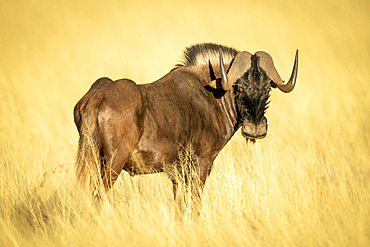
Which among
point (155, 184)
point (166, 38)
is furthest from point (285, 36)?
point (155, 184)

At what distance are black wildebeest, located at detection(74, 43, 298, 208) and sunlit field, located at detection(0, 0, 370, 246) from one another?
1.66 ft

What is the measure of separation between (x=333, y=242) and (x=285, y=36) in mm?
22708

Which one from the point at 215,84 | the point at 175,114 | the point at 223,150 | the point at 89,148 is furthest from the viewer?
the point at 223,150

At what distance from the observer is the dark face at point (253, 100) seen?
6.23 meters

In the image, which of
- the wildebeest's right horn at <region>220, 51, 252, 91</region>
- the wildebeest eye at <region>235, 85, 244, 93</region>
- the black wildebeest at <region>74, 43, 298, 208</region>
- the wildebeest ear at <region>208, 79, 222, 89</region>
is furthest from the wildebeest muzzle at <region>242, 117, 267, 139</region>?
the wildebeest ear at <region>208, 79, 222, 89</region>

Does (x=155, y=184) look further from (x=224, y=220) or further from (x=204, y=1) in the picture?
(x=204, y=1)

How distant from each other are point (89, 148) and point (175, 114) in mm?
1297

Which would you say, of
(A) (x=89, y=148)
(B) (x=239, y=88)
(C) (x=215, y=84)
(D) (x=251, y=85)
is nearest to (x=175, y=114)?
(C) (x=215, y=84)

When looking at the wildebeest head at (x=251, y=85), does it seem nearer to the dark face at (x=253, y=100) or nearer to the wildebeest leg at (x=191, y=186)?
the dark face at (x=253, y=100)

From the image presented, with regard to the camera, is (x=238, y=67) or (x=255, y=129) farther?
(x=238, y=67)

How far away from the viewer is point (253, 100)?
20.7 feet

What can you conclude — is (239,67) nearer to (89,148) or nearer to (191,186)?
(191,186)

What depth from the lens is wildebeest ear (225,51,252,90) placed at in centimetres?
644

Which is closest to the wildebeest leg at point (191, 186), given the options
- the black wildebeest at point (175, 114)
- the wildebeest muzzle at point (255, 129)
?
the black wildebeest at point (175, 114)
